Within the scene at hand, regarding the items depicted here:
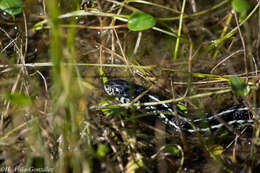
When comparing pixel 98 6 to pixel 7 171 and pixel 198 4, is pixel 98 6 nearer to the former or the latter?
pixel 198 4

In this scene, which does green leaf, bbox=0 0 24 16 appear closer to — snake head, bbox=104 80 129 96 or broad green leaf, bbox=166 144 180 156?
snake head, bbox=104 80 129 96

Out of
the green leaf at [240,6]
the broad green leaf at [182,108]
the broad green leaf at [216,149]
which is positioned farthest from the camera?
the broad green leaf at [182,108]

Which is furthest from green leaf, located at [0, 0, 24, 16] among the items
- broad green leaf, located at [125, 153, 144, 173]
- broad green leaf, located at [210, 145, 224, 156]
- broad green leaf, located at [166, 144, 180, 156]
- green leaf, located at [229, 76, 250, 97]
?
broad green leaf, located at [210, 145, 224, 156]

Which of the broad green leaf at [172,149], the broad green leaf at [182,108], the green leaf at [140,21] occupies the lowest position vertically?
the broad green leaf at [172,149]

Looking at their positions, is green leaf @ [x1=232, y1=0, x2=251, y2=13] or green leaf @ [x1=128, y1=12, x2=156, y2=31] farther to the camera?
green leaf @ [x1=128, y1=12, x2=156, y2=31]

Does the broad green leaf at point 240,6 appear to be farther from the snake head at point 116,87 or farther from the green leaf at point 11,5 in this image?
the green leaf at point 11,5

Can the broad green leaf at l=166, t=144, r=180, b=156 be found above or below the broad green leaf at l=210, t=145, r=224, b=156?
above

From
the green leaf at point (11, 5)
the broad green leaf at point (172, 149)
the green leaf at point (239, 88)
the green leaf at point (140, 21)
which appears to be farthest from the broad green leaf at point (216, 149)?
the green leaf at point (11, 5)

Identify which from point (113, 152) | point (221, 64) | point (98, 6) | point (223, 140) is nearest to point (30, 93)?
point (113, 152)

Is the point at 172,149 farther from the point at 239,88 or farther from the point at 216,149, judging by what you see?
the point at 239,88
